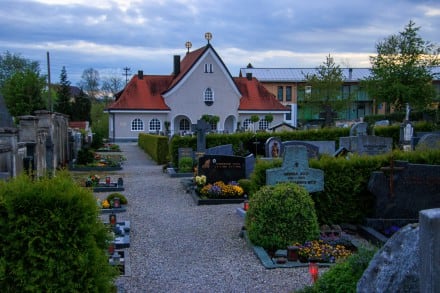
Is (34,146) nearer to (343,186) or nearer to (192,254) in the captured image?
(192,254)

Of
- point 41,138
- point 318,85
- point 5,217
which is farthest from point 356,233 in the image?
point 318,85

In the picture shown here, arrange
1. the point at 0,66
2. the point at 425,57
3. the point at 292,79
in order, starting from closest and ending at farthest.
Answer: the point at 425,57 < the point at 0,66 < the point at 292,79

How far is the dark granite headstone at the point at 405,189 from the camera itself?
392 inches

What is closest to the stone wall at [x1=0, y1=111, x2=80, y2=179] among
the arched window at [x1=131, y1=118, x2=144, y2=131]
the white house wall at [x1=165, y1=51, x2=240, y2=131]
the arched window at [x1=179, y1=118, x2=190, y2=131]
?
the arched window at [x1=131, y1=118, x2=144, y2=131]

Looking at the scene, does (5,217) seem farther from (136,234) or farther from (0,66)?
(0,66)

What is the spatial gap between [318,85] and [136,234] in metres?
42.7

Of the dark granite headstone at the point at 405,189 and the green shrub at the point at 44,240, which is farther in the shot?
the dark granite headstone at the point at 405,189

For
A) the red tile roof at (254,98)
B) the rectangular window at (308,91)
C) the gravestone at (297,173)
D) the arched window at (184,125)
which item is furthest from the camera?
the rectangular window at (308,91)

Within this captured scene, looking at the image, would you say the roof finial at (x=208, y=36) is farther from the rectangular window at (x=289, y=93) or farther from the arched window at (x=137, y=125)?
the rectangular window at (x=289, y=93)

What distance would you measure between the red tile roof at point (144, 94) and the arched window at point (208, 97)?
12.0ft

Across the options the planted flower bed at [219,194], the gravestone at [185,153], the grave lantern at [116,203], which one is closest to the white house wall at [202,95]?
the gravestone at [185,153]

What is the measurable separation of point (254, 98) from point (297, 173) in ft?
136

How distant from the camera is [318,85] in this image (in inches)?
1997

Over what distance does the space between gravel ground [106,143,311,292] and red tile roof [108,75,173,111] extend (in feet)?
113
